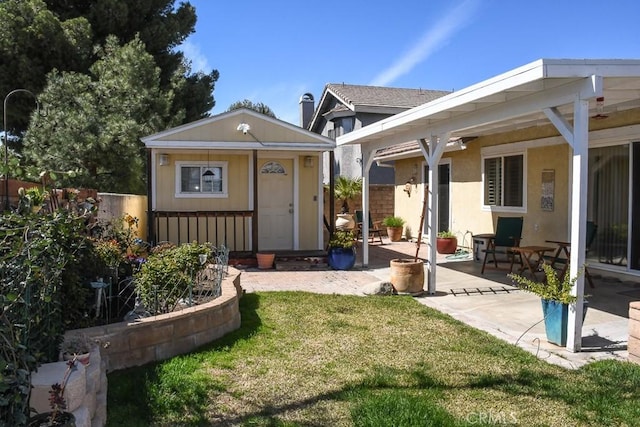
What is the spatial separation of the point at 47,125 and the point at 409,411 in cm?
1231

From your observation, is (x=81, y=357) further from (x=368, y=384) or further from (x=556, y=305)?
(x=556, y=305)

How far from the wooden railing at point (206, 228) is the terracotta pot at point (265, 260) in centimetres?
91

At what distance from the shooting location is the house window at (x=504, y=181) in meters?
9.84

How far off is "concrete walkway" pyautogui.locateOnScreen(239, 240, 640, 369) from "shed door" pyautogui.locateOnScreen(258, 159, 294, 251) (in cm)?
161

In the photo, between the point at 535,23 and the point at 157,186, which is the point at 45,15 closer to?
the point at 157,186

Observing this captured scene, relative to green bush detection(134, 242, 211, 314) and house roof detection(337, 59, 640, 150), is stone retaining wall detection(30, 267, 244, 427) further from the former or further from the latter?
house roof detection(337, 59, 640, 150)

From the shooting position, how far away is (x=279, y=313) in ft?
19.9

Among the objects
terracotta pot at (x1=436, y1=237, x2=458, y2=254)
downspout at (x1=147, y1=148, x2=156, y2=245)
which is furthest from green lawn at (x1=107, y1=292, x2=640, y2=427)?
terracotta pot at (x1=436, y1=237, x2=458, y2=254)

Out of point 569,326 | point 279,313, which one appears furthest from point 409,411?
point 279,313

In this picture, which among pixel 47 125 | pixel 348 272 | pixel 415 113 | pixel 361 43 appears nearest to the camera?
pixel 415 113

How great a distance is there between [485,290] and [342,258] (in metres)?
2.93

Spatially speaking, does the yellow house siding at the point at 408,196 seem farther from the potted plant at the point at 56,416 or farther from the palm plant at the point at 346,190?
the potted plant at the point at 56,416

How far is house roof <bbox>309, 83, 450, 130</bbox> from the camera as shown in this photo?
20.1 m

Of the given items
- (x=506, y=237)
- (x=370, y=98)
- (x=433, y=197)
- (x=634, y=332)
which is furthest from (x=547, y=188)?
(x=370, y=98)
